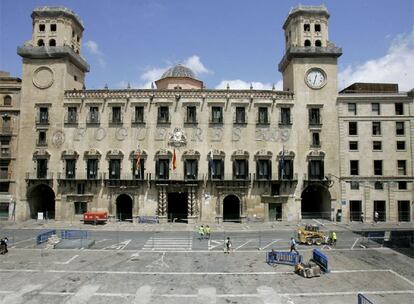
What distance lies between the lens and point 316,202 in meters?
58.6

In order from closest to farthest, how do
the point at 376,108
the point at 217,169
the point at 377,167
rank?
the point at 217,169 < the point at 377,167 < the point at 376,108

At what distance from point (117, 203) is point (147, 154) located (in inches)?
365

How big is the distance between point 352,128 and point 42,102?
158 feet

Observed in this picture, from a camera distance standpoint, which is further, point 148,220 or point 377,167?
point 377,167

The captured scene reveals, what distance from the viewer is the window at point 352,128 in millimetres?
54603

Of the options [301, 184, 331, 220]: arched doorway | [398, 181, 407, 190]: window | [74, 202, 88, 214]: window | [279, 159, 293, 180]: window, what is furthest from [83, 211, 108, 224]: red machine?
[398, 181, 407, 190]: window

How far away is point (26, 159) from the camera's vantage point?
177 feet

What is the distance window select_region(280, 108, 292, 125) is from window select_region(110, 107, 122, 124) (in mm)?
24725

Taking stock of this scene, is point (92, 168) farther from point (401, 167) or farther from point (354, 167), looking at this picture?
point (401, 167)

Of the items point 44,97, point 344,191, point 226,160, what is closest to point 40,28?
point 44,97

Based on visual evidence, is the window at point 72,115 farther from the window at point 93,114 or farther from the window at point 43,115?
the window at point 43,115

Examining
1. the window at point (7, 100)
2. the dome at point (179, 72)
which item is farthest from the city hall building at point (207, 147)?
the dome at point (179, 72)

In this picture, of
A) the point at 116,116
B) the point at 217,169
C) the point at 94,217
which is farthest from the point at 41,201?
the point at 217,169

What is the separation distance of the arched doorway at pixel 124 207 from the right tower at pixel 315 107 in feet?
84.7
